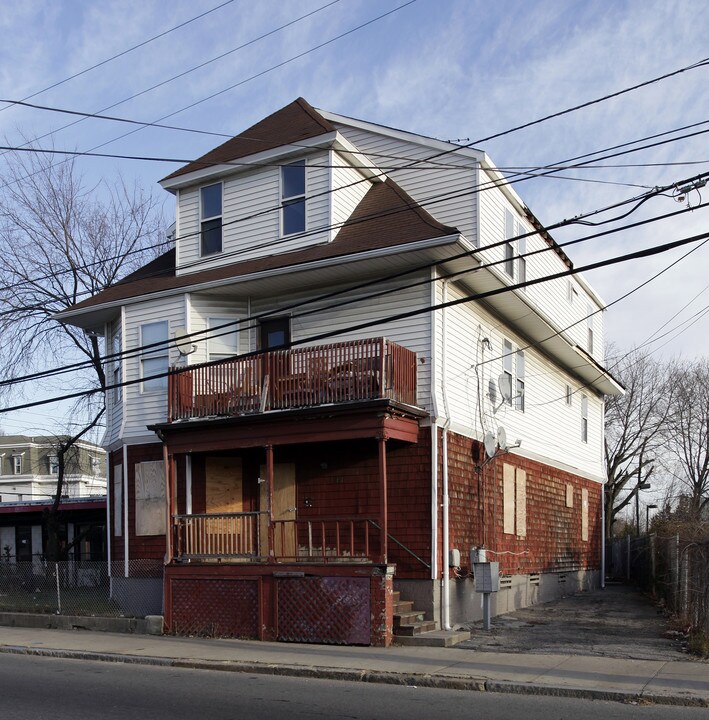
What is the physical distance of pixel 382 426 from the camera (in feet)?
49.4

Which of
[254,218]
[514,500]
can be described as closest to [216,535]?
[254,218]

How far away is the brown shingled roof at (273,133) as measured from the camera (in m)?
18.9

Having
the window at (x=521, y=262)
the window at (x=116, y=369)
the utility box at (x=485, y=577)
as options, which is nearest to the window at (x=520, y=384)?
→ the window at (x=521, y=262)

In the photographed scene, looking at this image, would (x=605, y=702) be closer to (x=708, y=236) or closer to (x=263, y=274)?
(x=708, y=236)

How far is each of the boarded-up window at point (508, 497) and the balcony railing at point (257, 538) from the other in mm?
4301

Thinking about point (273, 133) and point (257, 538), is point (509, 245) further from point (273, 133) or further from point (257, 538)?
point (257, 538)

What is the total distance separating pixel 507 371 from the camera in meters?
20.4

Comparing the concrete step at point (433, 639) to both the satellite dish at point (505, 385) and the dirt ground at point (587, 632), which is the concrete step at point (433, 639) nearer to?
Result: the dirt ground at point (587, 632)

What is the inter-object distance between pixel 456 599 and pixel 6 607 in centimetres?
1037

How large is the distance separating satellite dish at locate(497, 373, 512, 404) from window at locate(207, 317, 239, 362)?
5.70 meters

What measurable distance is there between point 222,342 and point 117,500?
4597mm

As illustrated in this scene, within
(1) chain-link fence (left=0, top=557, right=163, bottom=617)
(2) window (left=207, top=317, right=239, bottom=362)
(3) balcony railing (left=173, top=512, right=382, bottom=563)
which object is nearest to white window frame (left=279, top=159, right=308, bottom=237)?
(2) window (left=207, top=317, right=239, bottom=362)

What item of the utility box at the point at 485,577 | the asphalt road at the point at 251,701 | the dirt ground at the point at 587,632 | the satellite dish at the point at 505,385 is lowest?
the dirt ground at the point at 587,632

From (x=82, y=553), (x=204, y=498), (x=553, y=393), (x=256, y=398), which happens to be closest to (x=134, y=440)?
(x=204, y=498)
